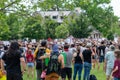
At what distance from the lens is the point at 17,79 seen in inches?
472

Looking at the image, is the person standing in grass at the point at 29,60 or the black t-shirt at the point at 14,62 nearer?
the black t-shirt at the point at 14,62

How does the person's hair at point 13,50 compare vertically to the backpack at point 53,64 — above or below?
above

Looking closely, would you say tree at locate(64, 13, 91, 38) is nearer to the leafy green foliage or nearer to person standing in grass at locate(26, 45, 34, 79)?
the leafy green foliage

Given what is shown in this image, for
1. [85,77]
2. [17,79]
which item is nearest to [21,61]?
[17,79]

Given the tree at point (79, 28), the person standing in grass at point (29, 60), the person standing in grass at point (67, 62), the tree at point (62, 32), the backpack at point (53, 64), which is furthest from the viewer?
the tree at point (62, 32)

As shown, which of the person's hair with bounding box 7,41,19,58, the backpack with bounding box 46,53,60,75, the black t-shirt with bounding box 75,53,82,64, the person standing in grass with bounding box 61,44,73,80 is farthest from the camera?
the black t-shirt with bounding box 75,53,82,64

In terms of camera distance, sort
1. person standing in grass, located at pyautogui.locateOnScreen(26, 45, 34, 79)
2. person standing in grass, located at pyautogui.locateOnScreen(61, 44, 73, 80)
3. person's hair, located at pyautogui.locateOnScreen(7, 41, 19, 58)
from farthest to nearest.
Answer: person standing in grass, located at pyautogui.locateOnScreen(26, 45, 34, 79), person standing in grass, located at pyautogui.locateOnScreen(61, 44, 73, 80), person's hair, located at pyautogui.locateOnScreen(7, 41, 19, 58)

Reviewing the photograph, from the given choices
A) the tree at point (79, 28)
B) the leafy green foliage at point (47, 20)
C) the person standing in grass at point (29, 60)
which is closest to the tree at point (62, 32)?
the leafy green foliage at point (47, 20)

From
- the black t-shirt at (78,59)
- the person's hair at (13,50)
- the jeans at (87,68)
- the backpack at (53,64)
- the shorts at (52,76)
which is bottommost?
the jeans at (87,68)

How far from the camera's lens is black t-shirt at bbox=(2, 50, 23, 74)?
1171 cm

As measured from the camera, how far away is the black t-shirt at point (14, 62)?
461 inches

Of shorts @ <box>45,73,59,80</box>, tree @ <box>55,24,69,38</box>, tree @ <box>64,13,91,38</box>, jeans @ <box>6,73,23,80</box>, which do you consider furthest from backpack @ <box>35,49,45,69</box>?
tree @ <box>55,24,69,38</box>

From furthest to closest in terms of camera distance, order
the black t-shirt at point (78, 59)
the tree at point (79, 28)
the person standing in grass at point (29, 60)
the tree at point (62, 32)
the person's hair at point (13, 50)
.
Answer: the tree at point (62, 32) → the tree at point (79, 28) → the person standing in grass at point (29, 60) → the black t-shirt at point (78, 59) → the person's hair at point (13, 50)

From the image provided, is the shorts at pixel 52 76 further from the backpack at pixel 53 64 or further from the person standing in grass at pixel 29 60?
the person standing in grass at pixel 29 60
